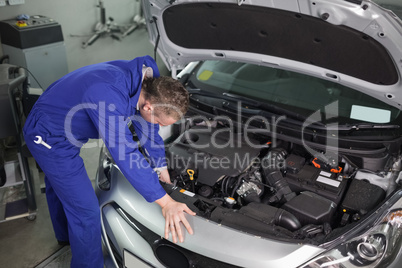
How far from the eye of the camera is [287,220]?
5.63ft

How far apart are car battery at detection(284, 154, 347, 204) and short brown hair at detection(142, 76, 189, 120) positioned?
789mm

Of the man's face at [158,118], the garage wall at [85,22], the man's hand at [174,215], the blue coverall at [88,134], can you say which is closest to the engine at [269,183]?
the man's hand at [174,215]

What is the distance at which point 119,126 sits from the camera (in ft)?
5.24

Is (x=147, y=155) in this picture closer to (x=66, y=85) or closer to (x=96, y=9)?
(x=66, y=85)

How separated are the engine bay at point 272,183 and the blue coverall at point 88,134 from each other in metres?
0.23

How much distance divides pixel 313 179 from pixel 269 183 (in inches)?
9.5

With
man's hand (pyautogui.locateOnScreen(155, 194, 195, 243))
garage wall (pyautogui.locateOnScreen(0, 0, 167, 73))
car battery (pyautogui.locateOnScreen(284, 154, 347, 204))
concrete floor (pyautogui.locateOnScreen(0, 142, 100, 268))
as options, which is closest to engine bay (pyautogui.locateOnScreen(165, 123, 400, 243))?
car battery (pyautogui.locateOnScreen(284, 154, 347, 204))

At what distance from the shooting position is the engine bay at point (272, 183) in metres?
1.72

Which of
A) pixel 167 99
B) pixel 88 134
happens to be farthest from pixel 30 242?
pixel 167 99

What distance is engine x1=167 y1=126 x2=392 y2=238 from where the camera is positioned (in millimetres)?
1735

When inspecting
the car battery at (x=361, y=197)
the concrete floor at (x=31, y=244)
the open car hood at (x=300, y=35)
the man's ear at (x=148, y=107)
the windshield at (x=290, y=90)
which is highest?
the open car hood at (x=300, y=35)

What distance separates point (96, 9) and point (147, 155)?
3402 millimetres

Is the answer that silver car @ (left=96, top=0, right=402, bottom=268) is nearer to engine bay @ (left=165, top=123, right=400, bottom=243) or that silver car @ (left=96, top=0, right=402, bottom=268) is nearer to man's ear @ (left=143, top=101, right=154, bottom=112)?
engine bay @ (left=165, top=123, right=400, bottom=243)

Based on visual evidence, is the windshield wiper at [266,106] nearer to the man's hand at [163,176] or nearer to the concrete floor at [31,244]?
the man's hand at [163,176]
